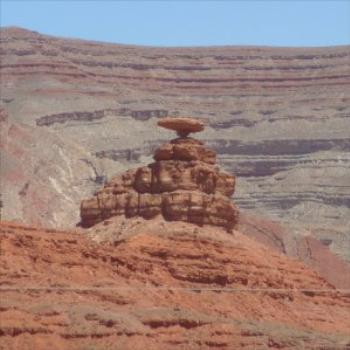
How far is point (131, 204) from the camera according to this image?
62.6 m

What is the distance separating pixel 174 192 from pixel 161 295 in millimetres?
8691

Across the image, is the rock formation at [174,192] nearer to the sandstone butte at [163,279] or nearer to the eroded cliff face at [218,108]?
the sandstone butte at [163,279]

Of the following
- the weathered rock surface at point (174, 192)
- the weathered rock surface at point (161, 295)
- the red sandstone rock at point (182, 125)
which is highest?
the red sandstone rock at point (182, 125)

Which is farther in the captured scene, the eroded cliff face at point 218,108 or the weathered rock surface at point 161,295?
the eroded cliff face at point 218,108

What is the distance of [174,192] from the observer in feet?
205

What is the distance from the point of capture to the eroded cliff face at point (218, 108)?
450ft

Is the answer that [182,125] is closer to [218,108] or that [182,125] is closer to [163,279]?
[163,279]

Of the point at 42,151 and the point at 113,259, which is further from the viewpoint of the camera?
the point at 42,151

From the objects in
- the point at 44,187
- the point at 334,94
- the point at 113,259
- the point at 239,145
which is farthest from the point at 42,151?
the point at 113,259

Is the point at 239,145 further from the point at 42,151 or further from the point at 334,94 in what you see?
the point at 42,151

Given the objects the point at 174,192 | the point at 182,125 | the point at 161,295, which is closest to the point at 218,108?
the point at 182,125

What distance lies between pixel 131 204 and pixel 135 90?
10294 centimetres

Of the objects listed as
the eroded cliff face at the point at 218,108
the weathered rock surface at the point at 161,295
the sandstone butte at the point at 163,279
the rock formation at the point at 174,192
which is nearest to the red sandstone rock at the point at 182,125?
the rock formation at the point at 174,192

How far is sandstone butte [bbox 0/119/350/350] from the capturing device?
4831 centimetres
